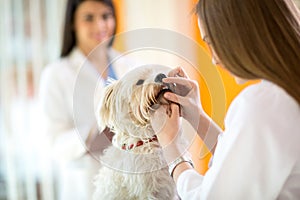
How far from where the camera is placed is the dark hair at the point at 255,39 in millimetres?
795

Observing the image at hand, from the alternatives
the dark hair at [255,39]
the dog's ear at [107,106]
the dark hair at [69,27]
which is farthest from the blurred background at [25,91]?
the dark hair at [255,39]

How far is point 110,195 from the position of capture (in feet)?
2.96

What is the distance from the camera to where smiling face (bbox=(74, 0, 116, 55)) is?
1.54 metres

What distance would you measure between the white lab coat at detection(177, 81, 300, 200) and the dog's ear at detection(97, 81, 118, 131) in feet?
Answer: 0.69

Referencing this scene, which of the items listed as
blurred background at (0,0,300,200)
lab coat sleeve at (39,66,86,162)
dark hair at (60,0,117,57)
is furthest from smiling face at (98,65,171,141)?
blurred background at (0,0,300,200)

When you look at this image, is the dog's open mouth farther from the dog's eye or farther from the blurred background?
the blurred background

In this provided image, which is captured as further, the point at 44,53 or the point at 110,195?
the point at 44,53

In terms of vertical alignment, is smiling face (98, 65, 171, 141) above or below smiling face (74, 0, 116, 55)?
below

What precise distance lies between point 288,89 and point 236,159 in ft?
0.48

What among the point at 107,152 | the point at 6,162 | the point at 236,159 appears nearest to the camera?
the point at 236,159

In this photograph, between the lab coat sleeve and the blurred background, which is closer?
the lab coat sleeve

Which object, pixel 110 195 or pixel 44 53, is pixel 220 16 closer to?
pixel 110 195

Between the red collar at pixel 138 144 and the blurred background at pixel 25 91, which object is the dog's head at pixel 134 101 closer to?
the red collar at pixel 138 144

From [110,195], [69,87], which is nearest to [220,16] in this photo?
[110,195]
